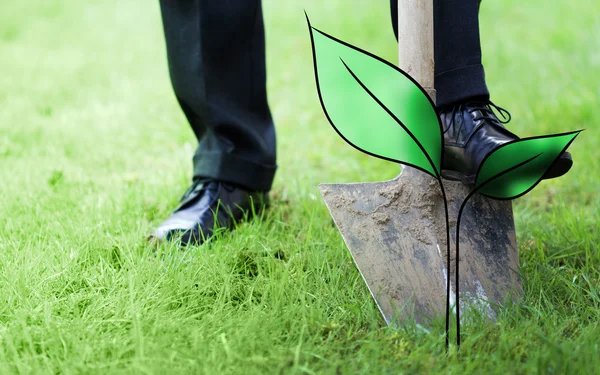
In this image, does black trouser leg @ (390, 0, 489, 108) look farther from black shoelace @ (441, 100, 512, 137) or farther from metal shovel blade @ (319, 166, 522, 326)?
metal shovel blade @ (319, 166, 522, 326)

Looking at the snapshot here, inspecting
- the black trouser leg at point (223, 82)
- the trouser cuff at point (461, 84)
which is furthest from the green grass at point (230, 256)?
the trouser cuff at point (461, 84)

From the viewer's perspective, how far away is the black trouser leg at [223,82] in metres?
1.92

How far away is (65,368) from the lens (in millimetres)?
1153

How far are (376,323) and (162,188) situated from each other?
1163mm

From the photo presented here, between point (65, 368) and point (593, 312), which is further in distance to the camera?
point (593, 312)

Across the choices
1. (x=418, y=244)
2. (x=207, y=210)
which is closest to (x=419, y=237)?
(x=418, y=244)

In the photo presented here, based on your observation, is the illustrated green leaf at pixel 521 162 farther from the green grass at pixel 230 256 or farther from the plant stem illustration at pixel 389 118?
the green grass at pixel 230 256

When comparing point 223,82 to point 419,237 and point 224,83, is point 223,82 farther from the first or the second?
point 419,237

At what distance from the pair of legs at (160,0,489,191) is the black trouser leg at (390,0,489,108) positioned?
25.4 inches

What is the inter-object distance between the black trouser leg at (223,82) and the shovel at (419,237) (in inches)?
24.9

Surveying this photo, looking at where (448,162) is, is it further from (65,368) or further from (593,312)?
(65,368)

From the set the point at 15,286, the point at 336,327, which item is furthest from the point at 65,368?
the point at 336,327

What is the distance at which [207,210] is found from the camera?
6.27 feet

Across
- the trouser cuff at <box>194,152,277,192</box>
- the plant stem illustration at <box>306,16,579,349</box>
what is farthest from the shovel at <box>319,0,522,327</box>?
the trouser cuff at <box>194,152,277,192</box>
